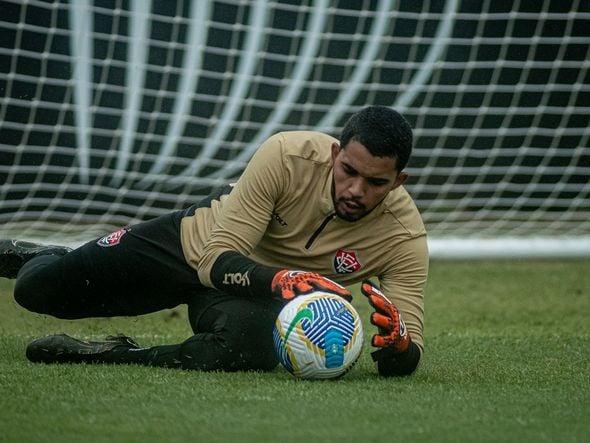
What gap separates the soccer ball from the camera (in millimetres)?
3381

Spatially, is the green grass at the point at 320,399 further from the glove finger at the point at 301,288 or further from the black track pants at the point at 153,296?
the glove finger at the point at 301,288

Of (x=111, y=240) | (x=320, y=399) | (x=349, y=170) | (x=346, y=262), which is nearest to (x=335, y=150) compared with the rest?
(x=349, y=170)

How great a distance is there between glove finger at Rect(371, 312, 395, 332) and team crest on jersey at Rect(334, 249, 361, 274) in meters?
0.46

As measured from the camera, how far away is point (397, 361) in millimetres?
3611

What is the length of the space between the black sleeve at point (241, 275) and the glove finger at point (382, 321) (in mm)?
Result: 353

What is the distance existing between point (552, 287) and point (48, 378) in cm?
434

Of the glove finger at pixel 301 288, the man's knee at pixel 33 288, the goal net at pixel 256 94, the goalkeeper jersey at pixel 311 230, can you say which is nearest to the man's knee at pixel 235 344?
the goalkeeper jersey at pixel 311 230

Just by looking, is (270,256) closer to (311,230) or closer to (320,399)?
(311,230)

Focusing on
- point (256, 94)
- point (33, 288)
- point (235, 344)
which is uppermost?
point (256, 94)

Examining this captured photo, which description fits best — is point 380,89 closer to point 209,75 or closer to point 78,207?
point 209,75

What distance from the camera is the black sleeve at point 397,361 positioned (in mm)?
3586

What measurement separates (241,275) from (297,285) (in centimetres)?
21

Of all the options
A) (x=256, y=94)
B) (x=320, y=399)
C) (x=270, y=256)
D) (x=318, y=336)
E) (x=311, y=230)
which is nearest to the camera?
(x=320, y=399)

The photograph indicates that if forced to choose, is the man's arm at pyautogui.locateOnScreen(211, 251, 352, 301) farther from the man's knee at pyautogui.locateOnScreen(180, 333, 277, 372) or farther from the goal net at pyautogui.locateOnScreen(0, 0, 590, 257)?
the goal net at pyautogui.locateOnScreen(0, 0, 590, 257)
